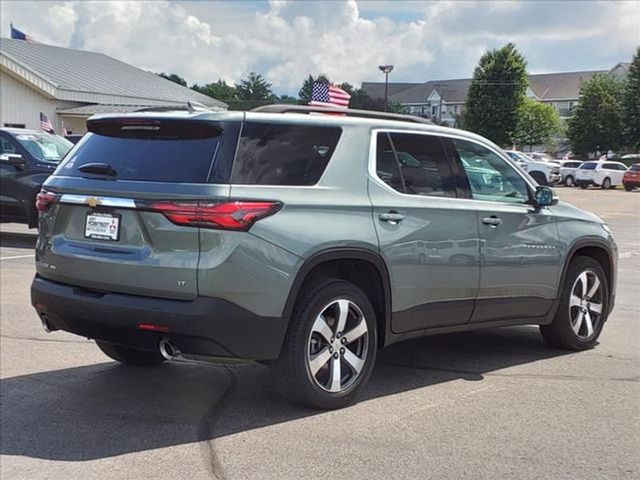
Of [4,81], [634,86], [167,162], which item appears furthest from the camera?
[634,86]

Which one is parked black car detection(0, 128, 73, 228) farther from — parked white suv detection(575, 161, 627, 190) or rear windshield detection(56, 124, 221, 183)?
parked white suv detection(575, 161, 627, 190)

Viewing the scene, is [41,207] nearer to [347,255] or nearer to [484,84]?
[347,255]

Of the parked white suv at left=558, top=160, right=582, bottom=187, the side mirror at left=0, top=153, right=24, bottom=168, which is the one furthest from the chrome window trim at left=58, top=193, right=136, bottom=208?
the parked white suv at left=558, top=160, right=582, bottom=187

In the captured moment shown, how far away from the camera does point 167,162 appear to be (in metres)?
4.41

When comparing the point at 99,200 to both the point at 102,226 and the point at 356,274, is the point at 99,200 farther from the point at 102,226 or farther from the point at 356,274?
the point at 356,274

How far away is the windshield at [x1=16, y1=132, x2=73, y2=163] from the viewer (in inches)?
509

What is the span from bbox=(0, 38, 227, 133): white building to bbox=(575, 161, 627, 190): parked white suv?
21863mm

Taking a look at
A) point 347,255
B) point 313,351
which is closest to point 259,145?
point 347,255

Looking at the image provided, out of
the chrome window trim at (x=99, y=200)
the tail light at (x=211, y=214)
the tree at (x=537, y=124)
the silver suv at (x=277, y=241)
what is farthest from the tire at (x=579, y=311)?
the tree at (x=537, y=124)

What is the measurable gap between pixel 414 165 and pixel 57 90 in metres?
29.0

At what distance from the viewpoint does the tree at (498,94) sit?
6281 cm

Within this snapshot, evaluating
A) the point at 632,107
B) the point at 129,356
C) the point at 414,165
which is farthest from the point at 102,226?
the point at 632,107

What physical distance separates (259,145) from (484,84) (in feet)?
205

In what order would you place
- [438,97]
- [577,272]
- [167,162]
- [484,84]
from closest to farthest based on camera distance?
[167,162]
[577,272]
[484,84]
[438,97]
